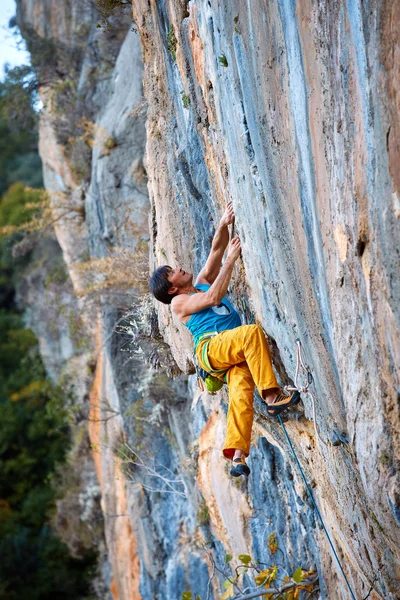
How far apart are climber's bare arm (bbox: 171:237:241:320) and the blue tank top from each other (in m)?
0.08

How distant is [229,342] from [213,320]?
1.23 ft

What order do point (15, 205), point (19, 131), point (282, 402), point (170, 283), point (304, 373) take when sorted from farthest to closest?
point (15, 205)
point (19, 131)
point (170, 283)
point (282, 402)
point (304, 373)

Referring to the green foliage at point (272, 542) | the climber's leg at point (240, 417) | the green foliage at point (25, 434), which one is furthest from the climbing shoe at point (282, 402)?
the green foliage at point (25, 434)

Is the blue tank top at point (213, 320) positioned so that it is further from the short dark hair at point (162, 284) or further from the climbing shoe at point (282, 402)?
the climbing shoe at point (282, 402)

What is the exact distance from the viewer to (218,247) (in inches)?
233

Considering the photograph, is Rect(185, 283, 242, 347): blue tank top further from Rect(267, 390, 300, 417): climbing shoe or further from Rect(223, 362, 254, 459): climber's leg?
Rect(267, 390, 300, 417): climbing shoe

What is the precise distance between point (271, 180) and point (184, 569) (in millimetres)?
8532

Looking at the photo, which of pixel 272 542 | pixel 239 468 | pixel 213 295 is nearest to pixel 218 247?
pixel 213 295

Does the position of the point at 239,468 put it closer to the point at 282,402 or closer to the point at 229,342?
the point at 282,402

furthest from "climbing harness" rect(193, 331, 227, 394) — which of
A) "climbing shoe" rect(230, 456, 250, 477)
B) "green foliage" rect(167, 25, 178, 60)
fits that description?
"green foliage" rect(167, 25, 178, 60)

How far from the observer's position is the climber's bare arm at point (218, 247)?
226 inches

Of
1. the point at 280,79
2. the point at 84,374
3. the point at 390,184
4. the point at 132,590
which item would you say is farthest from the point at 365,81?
the point at 84,374

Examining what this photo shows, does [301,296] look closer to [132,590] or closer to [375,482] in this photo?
[375,482]

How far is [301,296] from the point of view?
181 inches
